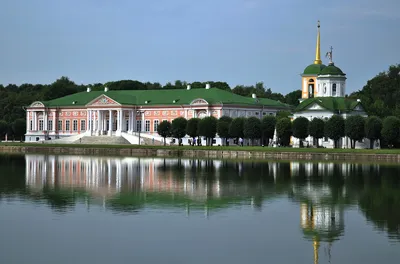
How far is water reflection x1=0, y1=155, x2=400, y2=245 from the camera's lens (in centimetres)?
2659

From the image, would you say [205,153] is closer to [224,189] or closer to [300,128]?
[300,128]

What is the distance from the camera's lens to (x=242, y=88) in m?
129

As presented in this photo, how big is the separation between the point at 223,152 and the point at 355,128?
38.9ft

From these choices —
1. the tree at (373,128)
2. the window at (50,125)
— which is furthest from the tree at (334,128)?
the window at (50,125)

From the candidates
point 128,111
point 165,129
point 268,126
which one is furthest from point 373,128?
point 128,111

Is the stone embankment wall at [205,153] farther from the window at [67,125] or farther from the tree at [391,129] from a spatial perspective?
the window at [67,125]

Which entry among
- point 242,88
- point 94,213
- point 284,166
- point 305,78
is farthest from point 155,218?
point 242,88

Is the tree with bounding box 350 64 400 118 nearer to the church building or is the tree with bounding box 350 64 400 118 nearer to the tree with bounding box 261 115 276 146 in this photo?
the church building

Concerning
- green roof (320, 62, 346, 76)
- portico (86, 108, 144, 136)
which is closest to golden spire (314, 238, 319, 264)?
green roof (320, 62, 346, 76)

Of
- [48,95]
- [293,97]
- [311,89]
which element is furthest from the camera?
[293,97]

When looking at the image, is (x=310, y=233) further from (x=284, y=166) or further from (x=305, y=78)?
(x=305, y=78)

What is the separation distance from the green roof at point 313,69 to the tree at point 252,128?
46.2 ft

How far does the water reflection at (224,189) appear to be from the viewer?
87.2ft

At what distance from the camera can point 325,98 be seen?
80562 mm
